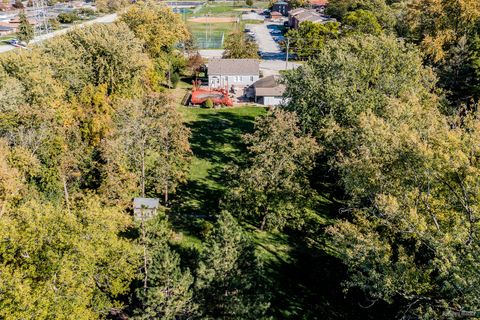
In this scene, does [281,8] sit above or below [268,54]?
above

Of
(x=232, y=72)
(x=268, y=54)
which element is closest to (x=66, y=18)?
(x=268, y=54)

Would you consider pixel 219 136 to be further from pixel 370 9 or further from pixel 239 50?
pixel 370 9

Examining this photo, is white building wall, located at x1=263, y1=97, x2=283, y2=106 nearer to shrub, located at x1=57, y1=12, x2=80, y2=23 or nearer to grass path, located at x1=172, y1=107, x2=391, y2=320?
grass path, located at x1=172, y1=107, x2=391, y2=320

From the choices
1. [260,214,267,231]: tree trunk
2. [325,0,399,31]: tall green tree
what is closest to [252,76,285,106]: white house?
[325,0,399,31]: tall green tree

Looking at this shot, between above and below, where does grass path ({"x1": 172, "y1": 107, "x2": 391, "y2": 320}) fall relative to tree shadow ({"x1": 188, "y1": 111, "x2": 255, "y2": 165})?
below

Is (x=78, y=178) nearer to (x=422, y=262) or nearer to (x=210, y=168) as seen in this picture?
(x=210, y=168)

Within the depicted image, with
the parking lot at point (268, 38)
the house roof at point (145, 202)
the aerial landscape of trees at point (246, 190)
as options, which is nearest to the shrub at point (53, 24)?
the parking lot at point (268, 38)

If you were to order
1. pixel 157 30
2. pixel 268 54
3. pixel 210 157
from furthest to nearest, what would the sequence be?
pixel 268 54 < pixel 157 30 < pixel 210 157
